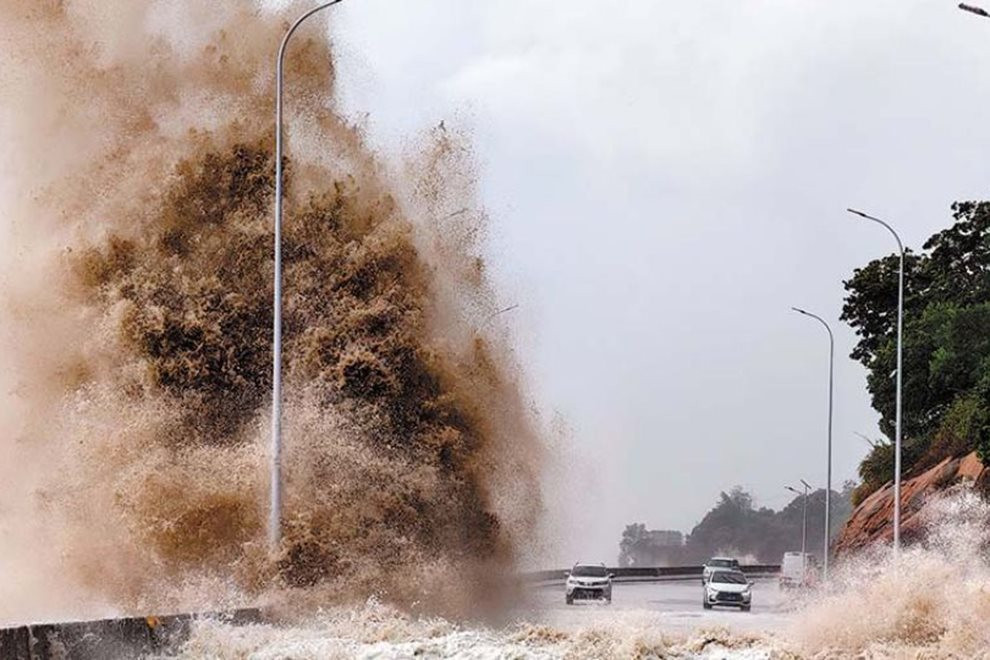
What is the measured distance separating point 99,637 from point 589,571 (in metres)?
32.3

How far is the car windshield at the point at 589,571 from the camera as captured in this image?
50.8 m

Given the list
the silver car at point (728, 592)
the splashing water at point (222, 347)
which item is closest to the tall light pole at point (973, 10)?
the splashing water at point (222, 347)

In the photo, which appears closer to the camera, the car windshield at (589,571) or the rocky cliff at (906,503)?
the car windshield at (589,571)

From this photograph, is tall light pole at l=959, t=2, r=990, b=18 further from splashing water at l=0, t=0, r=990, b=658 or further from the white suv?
the white suv

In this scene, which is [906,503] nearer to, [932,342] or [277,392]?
[932,342]

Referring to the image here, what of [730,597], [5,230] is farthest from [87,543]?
[730,597]

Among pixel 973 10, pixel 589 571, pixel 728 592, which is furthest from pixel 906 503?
pixel 973 10

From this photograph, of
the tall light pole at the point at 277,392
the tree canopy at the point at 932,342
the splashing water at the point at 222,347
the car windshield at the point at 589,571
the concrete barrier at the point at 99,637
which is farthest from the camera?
the tree canopy at the point at 932,342

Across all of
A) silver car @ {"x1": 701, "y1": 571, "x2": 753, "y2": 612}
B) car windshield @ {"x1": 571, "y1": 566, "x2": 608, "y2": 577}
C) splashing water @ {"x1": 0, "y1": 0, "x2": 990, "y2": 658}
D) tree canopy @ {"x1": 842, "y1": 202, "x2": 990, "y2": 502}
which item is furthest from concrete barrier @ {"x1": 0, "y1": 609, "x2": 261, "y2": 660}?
tree canopy @ {"x1": 842, "y1": 202, "x2": 990, "y2": 502}

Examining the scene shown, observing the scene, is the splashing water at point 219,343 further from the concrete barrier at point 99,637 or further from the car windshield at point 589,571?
the car windshield at point 589,571

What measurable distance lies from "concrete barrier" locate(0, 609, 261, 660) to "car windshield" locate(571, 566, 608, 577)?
28.4m

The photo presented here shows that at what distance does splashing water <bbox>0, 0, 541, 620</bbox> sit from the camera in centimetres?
2755

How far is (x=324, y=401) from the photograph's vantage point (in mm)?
29234

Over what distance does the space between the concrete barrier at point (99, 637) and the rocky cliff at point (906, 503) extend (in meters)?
38.1
